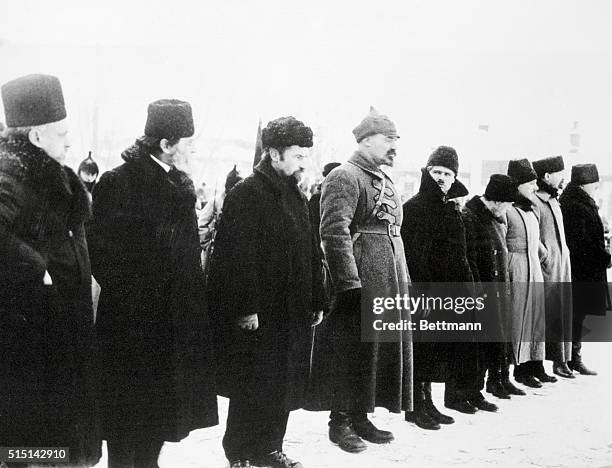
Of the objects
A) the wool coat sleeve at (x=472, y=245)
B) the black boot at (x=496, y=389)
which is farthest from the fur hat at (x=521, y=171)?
the black boot at (x=496, y=389)

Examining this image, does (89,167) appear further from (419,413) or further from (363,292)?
(419,413)

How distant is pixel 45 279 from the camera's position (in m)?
2.99

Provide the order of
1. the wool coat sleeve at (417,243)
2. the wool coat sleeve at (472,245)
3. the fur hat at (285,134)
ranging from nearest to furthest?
1. the fur hat at (285,134)
2. the wool coat sleeve at (417,243)
3. the wool coat sleeve at (472,245)

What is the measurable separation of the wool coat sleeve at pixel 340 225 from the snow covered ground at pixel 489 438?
96 cm

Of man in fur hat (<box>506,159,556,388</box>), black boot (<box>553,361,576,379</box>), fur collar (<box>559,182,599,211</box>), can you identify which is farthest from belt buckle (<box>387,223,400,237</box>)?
black boot (<box>553,361,576,379</box>)

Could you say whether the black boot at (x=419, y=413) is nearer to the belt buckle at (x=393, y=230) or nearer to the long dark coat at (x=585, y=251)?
the belt buckle at (x=393, y=230)

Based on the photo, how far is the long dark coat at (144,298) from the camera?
3.12m

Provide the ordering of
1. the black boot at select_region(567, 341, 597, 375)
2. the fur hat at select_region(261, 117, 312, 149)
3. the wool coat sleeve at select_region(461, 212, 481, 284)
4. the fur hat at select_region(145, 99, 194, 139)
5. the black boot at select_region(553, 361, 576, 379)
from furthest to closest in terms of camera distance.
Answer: the black boot at select_region(553, 361, 576, 379)
the black boot at select_region(567, 341, 597, 375)
the wool coat sleeve at select_region(461, 212, 481, 284)
the fur hat at select_region(261, 117, 312, 149)
the fur hat at select_region(145, 99, 194, 139)

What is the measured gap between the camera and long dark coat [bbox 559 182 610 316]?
4922 mm

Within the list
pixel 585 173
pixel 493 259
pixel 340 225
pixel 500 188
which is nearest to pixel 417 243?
pixel 340 225

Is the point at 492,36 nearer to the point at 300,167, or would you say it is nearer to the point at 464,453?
the point at 300,167

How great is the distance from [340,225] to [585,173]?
2.19 m

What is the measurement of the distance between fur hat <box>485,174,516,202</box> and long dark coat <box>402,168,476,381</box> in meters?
0.61

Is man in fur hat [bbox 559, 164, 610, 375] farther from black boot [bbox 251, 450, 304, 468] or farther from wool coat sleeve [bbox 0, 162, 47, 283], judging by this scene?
wool coat sleeve [bbox 0, 162, 47, 283]
